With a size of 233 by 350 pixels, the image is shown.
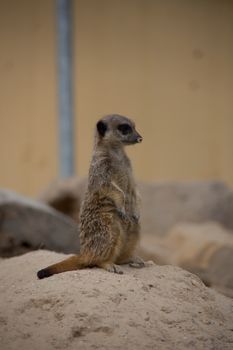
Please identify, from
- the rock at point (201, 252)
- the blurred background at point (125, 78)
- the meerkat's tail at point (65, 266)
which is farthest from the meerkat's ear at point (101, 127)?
the blurred background at point (125, 78)

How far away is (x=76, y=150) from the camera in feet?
21.6

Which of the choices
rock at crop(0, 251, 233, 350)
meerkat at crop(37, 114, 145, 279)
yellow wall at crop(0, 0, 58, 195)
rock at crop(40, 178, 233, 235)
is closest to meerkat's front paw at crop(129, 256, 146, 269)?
meerkat at crop(37, 114, 145, 279)

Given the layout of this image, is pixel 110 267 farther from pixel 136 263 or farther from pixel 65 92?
pixel 65 92

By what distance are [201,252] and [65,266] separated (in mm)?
2197

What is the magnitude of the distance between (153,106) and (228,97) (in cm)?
66

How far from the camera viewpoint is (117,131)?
11.4ft

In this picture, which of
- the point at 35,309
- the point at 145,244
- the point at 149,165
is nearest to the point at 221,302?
the point at 35,309

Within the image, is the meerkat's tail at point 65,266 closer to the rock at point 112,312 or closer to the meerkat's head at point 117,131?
the rock at point 112,312

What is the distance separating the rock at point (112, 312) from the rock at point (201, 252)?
5.28ft

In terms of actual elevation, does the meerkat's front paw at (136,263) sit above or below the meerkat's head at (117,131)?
below

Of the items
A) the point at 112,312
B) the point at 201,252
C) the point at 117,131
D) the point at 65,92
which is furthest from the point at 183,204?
the point at 112,312

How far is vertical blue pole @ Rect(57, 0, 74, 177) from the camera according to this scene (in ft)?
20.4

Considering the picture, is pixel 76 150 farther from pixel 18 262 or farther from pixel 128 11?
pixel 18 262

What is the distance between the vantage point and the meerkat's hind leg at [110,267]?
3299 mm
